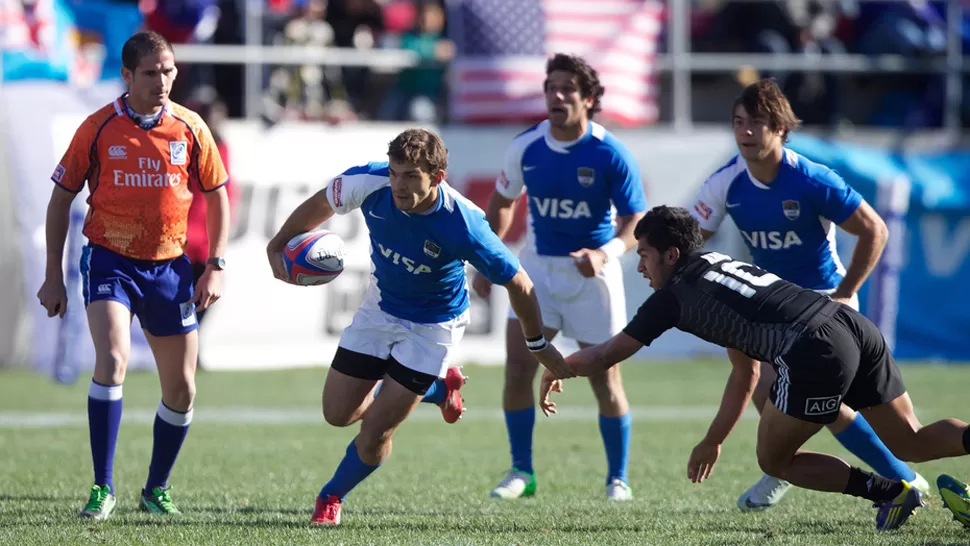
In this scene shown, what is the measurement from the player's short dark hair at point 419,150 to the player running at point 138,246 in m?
1.36

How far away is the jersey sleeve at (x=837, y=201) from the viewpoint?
6.46m

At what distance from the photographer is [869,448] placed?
6.70 m

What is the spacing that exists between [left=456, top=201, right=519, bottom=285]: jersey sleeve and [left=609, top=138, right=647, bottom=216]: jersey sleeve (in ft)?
5.66

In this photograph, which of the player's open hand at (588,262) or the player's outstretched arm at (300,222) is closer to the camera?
the player's outstretched arm at (300,222)

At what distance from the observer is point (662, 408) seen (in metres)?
11.8

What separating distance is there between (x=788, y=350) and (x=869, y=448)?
1.54m

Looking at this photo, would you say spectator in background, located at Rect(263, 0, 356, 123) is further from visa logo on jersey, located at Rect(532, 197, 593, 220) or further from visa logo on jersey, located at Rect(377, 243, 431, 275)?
visa logo on jersey, located at Rect(377, 243, 431, 275)

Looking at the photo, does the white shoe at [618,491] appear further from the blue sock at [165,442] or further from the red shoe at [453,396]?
the blue sock at [165,442]

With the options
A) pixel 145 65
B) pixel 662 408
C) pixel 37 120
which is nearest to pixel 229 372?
pixel 37 120

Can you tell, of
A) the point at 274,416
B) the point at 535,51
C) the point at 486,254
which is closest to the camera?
the point at 486,254

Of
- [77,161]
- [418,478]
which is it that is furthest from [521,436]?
[77,161]

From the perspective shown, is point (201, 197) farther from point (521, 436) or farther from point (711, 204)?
point (711, 204)

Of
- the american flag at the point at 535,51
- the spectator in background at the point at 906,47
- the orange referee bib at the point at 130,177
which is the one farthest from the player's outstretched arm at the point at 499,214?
the spectator in background at the point at 906,47

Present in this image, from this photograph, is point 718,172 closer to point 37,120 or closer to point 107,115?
point 107,115
